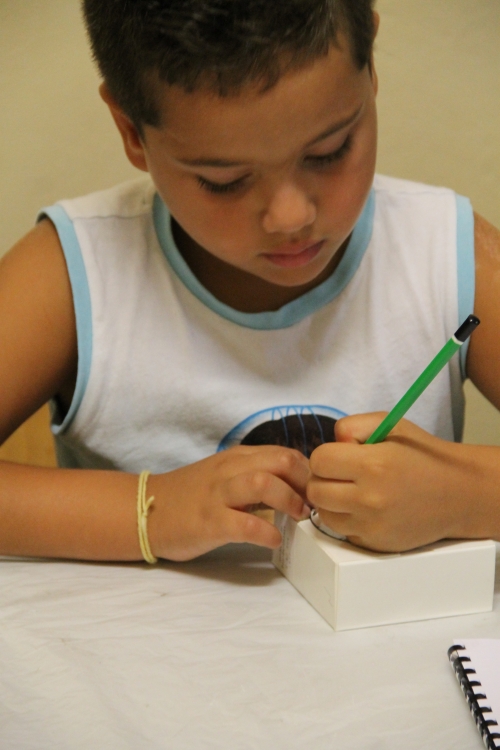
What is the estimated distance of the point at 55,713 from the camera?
0.38m

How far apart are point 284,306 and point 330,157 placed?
0.21 m

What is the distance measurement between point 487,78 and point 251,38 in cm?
67

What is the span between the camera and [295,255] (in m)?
0.56

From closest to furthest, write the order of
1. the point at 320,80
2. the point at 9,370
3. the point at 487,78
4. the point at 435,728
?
the point at 435,728 < the point at 320,80 < the point at 9,370 < the point at 487,78

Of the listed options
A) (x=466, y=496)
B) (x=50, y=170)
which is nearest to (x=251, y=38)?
(x=466, y=496)

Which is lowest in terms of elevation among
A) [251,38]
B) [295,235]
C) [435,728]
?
[435,728]

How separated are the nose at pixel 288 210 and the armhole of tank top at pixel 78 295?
0.76 ft

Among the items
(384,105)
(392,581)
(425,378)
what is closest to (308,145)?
(425,378)

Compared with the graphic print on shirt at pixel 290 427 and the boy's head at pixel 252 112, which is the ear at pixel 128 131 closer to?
the boy's head at pixel 252 112

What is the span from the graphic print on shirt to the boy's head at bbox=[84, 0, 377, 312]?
0.50 feet

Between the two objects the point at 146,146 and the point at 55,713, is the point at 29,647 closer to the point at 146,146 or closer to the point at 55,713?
the point at 55,713

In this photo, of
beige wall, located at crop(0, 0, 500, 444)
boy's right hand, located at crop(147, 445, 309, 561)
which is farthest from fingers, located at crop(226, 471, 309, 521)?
beige wall, located at crop(0, 0, 500, 444)

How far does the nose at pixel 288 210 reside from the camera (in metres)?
0.49

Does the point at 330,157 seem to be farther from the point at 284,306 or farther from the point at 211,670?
the point at 211,670
